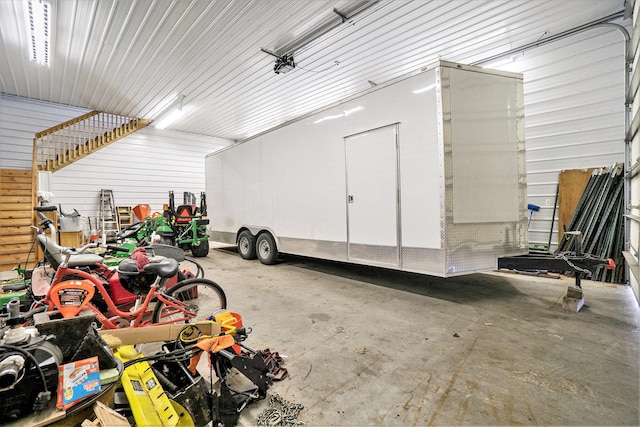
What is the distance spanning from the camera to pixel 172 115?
10.2 metres

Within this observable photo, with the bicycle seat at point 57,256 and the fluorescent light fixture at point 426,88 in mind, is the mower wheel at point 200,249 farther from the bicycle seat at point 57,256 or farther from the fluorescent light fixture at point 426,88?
the fluorescent light fixture at point 426,88

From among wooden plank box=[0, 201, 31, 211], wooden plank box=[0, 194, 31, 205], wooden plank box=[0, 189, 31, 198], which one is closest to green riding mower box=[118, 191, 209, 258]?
wooden plank box=[0, 201, 31, 211]

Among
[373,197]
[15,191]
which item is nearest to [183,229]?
[15,191]

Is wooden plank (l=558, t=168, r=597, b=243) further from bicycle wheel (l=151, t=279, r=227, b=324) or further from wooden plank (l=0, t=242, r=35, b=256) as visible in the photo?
wooden plank (l=0, t=242, r=35, b=256)

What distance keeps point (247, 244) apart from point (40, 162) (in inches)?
327

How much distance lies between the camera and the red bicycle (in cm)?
251

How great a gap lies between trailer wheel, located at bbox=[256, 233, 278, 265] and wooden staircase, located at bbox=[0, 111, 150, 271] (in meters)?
6.22

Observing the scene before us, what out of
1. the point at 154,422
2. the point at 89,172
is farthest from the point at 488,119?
the point at 89,172

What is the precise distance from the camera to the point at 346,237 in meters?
4.46

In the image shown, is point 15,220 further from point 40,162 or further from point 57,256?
point 57,256

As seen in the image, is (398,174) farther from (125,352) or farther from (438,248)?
(125,352)

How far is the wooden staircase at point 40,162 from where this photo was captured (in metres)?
7.05

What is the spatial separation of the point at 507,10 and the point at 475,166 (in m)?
3.38

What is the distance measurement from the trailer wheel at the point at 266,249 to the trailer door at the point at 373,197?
2.26m
